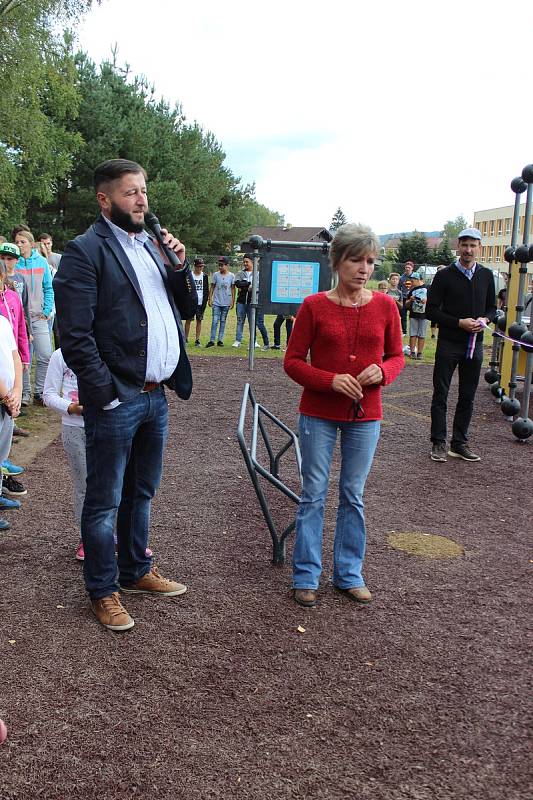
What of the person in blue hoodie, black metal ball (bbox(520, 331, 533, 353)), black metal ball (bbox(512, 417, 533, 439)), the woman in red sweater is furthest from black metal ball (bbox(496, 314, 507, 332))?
the woman in red sweater

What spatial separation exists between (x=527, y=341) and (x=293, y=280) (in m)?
5.21

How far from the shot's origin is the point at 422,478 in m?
6.65

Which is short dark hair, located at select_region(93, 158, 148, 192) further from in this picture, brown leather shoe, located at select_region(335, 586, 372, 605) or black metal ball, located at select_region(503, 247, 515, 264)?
black metal ball, located at select_region(503, 247, 515, 264)

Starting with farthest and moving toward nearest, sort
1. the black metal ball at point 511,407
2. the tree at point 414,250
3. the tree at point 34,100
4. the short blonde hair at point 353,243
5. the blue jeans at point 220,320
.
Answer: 1. the tree at point 414,250
2. the tree at point 34,100
3. the blue jeans at point 220,320
4. the black metal ball at point 511,407
5. the short blonde hair at point 353,243

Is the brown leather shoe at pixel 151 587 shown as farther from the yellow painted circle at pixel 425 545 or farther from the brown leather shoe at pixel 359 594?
the yellow painted circle at pixel 425 545

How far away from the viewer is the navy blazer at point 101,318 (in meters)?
3.29

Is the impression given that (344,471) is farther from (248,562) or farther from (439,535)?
(439,535)

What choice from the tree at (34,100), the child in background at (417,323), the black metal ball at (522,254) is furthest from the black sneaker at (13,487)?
the tree at (34,100)

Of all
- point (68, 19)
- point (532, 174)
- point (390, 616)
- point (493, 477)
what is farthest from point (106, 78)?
point (390, 616)

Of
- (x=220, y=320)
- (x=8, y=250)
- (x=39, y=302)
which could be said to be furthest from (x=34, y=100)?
(x=8, y=250)

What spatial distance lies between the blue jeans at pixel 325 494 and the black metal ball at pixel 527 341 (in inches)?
172

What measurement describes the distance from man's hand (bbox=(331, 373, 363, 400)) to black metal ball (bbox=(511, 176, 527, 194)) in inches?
239

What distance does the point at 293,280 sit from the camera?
40.3 ft

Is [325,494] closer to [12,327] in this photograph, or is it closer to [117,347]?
→ [117,347]
